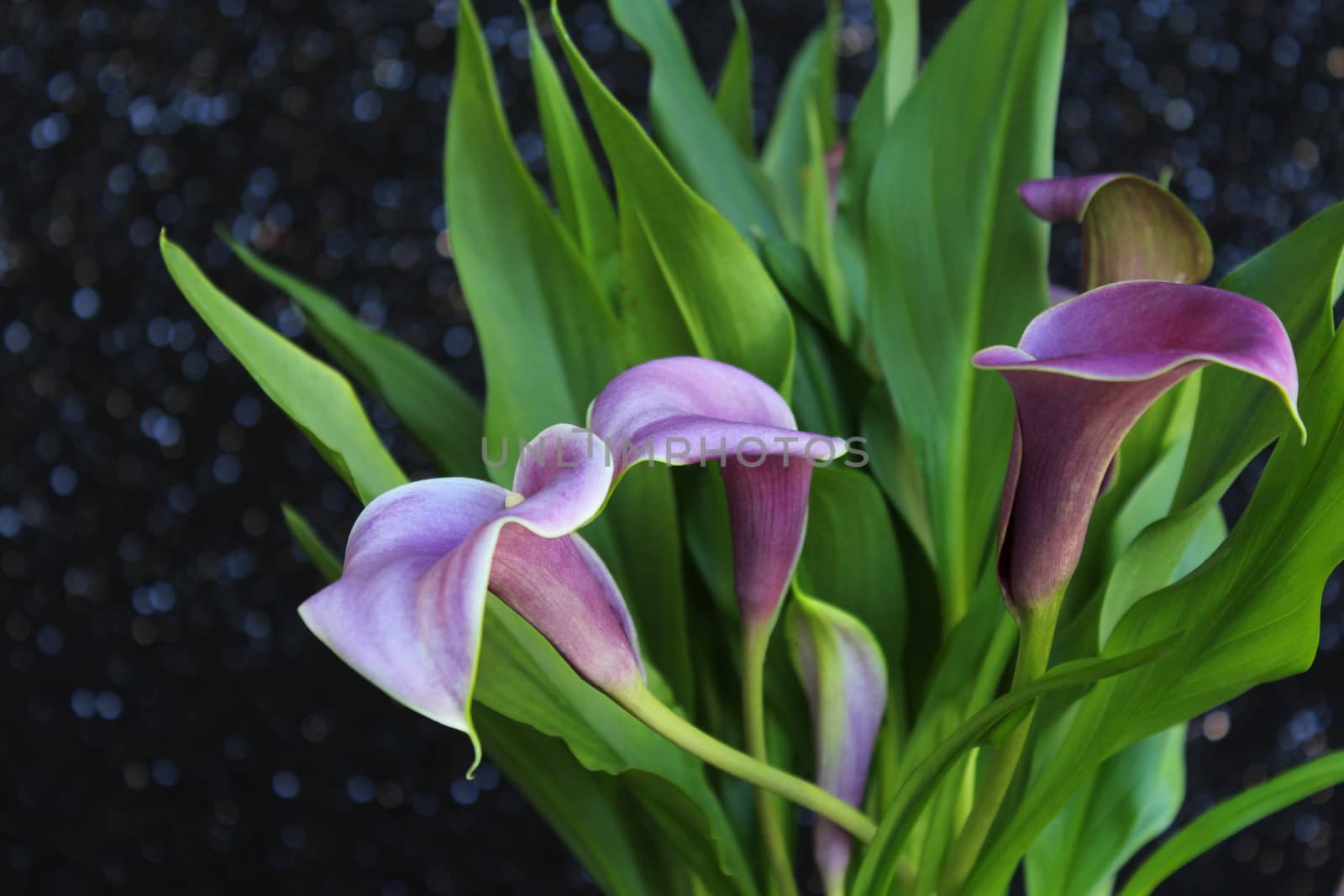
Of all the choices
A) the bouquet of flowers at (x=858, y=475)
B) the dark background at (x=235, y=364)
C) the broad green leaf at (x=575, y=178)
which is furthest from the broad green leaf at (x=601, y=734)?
the dark background at (x=235, y=364)

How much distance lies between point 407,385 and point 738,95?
16 cm

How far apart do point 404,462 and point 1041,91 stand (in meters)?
0.42

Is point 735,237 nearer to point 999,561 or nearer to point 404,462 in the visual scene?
point 999,561

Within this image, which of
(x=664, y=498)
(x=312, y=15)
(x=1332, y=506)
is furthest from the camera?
(x=312, y=15)

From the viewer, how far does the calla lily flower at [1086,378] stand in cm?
16

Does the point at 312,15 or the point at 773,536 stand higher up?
the point at 312,15

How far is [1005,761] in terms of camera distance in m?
0.24

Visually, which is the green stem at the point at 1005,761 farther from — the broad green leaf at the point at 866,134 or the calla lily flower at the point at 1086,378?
the broad green leaf at the point at 866,134

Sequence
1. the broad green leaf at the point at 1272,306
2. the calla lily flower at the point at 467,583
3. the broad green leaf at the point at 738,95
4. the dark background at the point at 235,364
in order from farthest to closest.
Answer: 1. the dark background at the point at 235,364
2. the broad green leaf at the point at 738,95
3. the broad green leaf at the point at 1272,306
4. the calla lily flower at the point at 467,583

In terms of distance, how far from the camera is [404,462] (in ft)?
2.05

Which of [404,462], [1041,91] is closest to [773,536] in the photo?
[1041,91]

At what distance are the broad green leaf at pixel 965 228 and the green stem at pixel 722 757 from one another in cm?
8

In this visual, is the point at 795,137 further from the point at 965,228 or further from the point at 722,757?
the point at 722,757

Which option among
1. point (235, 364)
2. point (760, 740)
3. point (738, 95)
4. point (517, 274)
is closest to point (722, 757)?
point (760, 740)
